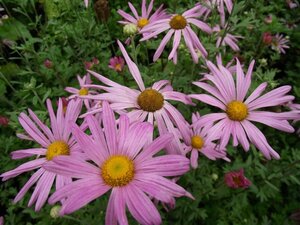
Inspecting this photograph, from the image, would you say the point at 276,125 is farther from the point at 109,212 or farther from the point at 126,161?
the point at 109,212

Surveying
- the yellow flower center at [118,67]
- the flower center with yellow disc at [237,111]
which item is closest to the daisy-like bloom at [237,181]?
the flower center with yellow disc at [237,111]

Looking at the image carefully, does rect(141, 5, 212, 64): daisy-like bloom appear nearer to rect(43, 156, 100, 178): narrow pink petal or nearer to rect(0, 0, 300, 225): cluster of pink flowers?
rect(0, 0, 300, 225): cluster of pink flowers

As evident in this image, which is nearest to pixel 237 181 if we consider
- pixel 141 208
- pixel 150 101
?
pixel 150 101

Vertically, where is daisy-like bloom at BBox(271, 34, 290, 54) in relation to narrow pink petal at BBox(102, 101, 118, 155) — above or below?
below

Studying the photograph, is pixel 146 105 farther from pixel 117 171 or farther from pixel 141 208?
pixel 141 208

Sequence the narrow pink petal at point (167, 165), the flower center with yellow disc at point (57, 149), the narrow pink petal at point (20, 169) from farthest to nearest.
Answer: the flower center with yellow disc at point (57, 149), the narrow pink petal at point (20, 169), the narrow pink petal at point (167, 165)

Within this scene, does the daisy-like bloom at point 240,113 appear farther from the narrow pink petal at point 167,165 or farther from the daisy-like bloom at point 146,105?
the narrow pink petal at point 167,165

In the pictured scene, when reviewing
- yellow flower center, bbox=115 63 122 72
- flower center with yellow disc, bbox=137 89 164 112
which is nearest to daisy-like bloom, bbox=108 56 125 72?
yellow flower center, bbox=115 63 122 72
